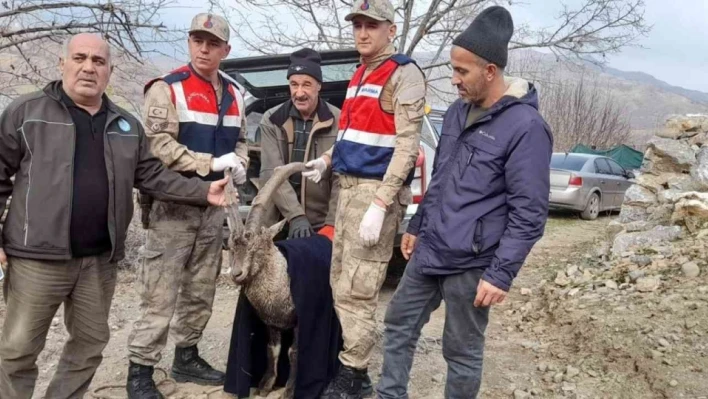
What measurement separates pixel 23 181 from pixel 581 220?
13535 millimetres

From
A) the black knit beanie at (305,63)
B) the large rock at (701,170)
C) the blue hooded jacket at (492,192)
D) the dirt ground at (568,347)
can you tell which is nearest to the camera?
the blue hooded jacket at (492,192)

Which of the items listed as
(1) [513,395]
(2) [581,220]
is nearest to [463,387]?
(1) [513,395]

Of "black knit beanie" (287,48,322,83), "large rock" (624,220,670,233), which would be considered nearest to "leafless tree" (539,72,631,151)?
"large rock" (624,220,670,233)

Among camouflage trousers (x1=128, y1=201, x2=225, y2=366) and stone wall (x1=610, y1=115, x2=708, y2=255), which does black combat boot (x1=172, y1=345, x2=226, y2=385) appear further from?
stone wall (x1=610, y1=115, x2=708, y2=255)

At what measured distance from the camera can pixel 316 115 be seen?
4340 mm

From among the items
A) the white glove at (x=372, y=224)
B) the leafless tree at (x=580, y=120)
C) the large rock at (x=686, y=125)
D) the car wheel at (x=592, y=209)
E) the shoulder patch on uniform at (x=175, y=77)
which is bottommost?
the car wheel at (x=592, y=209)

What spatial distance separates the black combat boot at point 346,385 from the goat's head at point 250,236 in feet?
2.80

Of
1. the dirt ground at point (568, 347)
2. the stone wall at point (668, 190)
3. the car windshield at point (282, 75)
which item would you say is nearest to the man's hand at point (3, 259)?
the dirt ground at point (568, 347)

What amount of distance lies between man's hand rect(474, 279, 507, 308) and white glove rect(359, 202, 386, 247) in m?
0.69

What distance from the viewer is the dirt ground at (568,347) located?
4160mm

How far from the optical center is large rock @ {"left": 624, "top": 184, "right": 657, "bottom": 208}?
8.61 meters

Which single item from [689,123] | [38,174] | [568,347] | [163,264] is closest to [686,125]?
[689,123]

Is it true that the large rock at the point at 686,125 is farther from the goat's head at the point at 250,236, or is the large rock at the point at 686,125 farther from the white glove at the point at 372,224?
the goat's head at the point at 250,236

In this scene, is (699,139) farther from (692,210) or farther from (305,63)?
(305,63)
